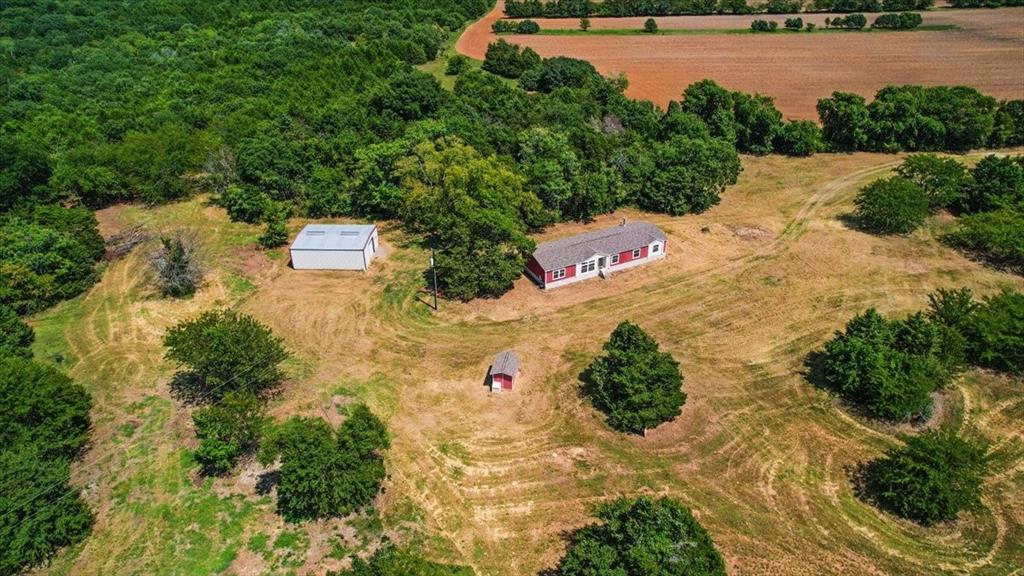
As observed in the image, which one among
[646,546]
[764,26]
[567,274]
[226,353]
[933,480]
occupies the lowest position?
[933,480]

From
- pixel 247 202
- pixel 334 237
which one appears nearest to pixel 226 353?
pixel 334 237

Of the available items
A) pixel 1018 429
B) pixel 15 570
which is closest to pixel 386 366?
pixel 15 570

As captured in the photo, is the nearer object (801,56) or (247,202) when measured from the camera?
(247,202)

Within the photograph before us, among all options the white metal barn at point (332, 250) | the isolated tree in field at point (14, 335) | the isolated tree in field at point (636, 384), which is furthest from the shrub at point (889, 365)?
the isolated tree in field at point (14, 335)

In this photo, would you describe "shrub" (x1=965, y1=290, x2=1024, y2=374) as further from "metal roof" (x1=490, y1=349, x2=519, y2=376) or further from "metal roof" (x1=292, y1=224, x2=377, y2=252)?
"metal roof" (x1=292, y1=224, x2=377, y2=252)

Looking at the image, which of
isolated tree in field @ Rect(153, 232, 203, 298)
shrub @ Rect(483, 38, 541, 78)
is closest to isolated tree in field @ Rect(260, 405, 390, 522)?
isolated tree in field @ Rect(153, 232, 203, 298)

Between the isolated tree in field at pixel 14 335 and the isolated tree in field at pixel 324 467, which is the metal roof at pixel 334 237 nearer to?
the isolated tree in field at pixel 14 335

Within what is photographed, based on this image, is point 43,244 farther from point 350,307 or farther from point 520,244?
point 520,244

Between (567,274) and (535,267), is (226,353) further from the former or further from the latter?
(567,274)
